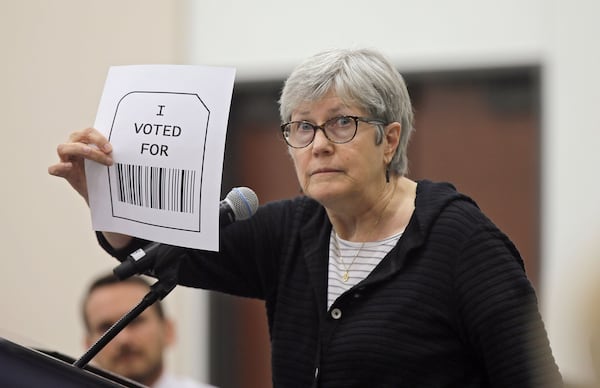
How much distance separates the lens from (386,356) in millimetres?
1465

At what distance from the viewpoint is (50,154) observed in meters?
4.39

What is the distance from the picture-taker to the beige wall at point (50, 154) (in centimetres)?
425

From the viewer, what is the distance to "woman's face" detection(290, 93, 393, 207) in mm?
1488

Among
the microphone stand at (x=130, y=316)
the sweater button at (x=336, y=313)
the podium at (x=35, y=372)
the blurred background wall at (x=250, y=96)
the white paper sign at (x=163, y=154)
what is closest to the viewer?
the podium at (x=35, y=372)

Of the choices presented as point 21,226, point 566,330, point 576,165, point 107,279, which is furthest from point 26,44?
point 566,330

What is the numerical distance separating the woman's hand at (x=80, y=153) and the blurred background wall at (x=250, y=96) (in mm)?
2170

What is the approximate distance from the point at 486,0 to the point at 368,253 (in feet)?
7.28

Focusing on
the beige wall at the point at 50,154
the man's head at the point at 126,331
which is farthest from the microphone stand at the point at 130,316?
the beige wall at the point at 50,154

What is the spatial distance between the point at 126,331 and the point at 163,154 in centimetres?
143

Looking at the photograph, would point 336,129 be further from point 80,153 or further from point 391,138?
point 80,153

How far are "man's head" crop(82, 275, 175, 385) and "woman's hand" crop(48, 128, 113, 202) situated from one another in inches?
48.1

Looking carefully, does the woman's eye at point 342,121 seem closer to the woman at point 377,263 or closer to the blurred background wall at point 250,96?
the woman at point 377,263

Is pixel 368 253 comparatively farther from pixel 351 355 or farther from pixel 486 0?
pixel 486 0

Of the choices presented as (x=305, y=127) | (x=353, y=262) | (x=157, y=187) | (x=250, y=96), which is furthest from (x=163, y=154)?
(x=250, y=96)
